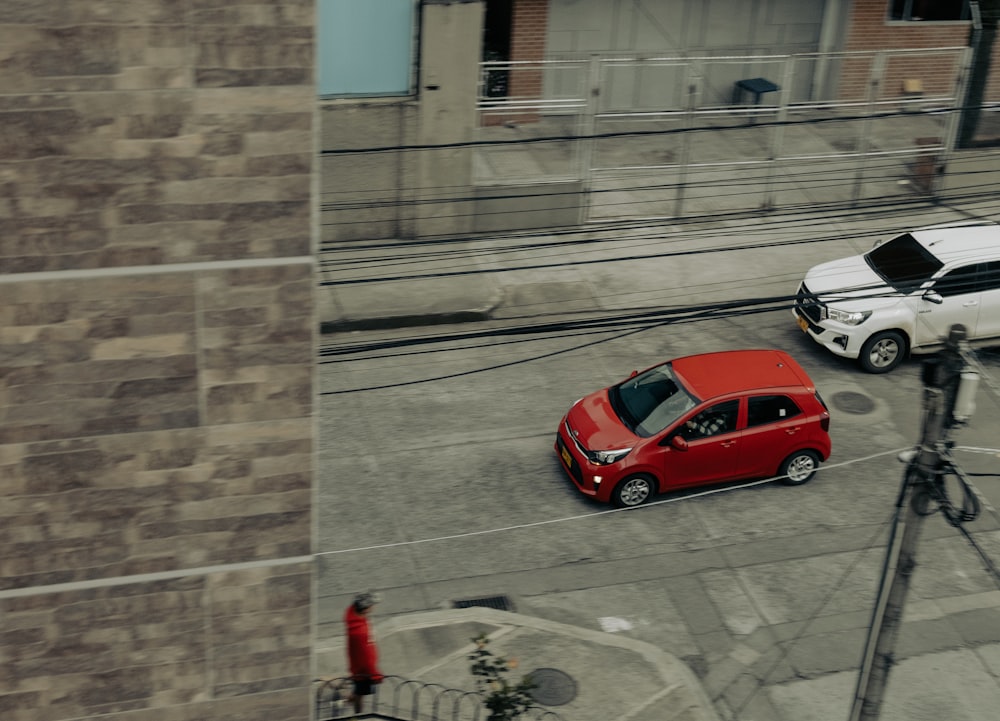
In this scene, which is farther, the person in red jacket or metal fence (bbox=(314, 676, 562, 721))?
metal fence (bbox=(314, 676, 562, 721))

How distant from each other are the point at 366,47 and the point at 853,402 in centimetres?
851

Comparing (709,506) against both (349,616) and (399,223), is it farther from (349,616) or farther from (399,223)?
(399,223)

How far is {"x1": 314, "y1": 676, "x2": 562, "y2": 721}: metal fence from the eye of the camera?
11195 mm

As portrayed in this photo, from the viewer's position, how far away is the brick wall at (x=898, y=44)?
23641 millimetres

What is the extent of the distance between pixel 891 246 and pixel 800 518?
5.60m

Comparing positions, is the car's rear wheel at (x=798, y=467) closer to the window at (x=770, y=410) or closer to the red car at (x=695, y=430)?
the red car at (x=695, y=430)

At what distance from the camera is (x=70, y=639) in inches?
195

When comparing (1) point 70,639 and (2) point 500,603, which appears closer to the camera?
(1) point 70,639

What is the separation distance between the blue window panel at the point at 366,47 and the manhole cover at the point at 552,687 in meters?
10.0

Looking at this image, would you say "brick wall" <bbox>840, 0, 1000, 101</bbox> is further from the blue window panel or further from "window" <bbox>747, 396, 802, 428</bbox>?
"window" <bbox>747, 396, 802, 428</bbox>

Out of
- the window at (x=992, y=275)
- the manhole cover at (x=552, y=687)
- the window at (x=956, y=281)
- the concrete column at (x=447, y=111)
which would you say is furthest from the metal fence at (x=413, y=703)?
the concrete column at (x=447, y=111)

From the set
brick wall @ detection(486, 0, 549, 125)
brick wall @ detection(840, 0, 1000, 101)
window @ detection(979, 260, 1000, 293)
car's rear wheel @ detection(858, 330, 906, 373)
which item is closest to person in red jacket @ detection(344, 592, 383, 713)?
car's rear wheel @ detection(858, 330, 906, 373)

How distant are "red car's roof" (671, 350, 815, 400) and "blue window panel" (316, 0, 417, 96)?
6890 millimetres

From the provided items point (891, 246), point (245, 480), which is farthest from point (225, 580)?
point (891, 246)
